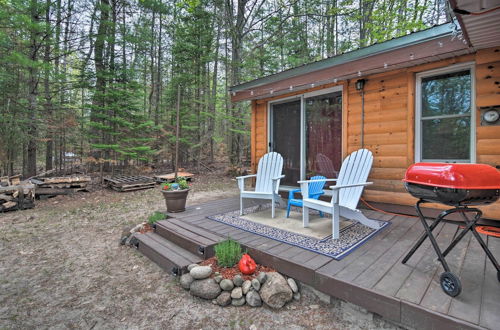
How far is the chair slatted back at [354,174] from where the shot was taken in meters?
2.53

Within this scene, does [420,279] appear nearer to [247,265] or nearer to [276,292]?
[276,292]

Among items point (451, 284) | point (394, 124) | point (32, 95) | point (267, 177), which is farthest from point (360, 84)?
point (32, 95)

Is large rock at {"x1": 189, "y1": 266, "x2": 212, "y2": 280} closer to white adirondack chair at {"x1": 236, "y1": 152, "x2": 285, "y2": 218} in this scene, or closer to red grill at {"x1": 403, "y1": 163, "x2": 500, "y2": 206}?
white adirondack chair at {"x1": 236, "y1": 152, "x2": 285, "y2": 218}

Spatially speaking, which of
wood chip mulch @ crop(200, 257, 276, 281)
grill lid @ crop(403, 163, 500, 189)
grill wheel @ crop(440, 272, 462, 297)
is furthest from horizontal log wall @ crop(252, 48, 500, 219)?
wood chip mulch @ crop(200, 257, 276, 281)

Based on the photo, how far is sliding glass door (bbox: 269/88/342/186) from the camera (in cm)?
377

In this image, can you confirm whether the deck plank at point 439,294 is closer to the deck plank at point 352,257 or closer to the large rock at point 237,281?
the deck plank at point 352,257

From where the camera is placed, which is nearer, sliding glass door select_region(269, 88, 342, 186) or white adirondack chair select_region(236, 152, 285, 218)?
white adirondack chair select_region(236, 152, 285, 218)

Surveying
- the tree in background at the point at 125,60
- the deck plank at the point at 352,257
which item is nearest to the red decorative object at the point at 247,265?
the deck plank at the point at 352,257

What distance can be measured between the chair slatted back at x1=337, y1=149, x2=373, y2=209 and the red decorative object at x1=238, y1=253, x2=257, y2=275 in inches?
44.3

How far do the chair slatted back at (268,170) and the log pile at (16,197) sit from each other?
170 inches

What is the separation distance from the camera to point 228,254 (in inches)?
84.7

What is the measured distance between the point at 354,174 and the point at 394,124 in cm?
101

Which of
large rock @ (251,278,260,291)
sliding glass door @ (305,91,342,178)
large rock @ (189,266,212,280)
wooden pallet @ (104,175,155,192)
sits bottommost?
large rock @ (251,278,260,291)

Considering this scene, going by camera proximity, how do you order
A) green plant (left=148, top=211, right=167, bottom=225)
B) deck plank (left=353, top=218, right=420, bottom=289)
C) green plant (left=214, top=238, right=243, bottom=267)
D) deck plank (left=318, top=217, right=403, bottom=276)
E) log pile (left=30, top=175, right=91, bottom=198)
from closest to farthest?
deck plank (left=353, top=218, right=420, bottom=289), deck plank (left=318, top=217, right=403, bottom=276), green plant (left=214, top=238, right=243, bottom=267), green plant (left=148, top=211, right=167, bottom=225), log pile (left=30, top=175, right=91, bottom=198)
